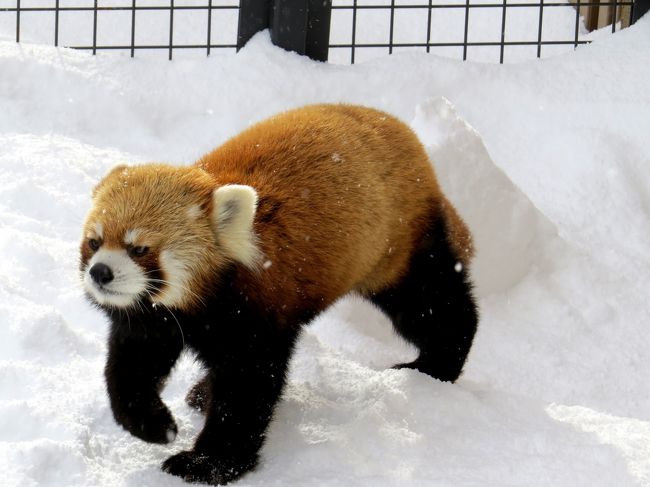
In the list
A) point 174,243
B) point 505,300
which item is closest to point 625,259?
point 505,300

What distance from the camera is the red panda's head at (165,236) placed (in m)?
3.14

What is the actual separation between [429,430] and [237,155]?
1056 mm

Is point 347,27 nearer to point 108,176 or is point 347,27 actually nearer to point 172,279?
point 108,176

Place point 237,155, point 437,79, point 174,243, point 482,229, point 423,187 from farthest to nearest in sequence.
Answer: point 437,79 → point 482,229 → point 423,187 → point 237,155 → point 174,243

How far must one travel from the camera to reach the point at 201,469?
10.7 ft

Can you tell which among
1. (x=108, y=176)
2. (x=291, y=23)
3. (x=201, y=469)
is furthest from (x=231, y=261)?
(x=291, y=23)

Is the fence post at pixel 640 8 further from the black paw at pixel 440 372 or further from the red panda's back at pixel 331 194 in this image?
the black paw at pixel 440 372

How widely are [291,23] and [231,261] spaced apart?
2820 millimetres

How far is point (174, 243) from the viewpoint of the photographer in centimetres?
322

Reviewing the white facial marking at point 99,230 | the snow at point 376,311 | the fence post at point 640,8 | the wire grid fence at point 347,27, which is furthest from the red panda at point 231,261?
the wire grid fence at point 347,27

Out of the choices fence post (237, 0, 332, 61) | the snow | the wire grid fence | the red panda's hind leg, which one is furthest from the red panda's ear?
the wire grid fence

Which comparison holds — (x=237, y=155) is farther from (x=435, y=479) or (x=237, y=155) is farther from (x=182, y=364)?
(x=435, y=479)

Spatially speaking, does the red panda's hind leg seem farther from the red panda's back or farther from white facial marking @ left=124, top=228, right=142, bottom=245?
white facial marking @ left=124, top=228, right=142, bottom=245

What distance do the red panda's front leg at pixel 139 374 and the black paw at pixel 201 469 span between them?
142 mm
